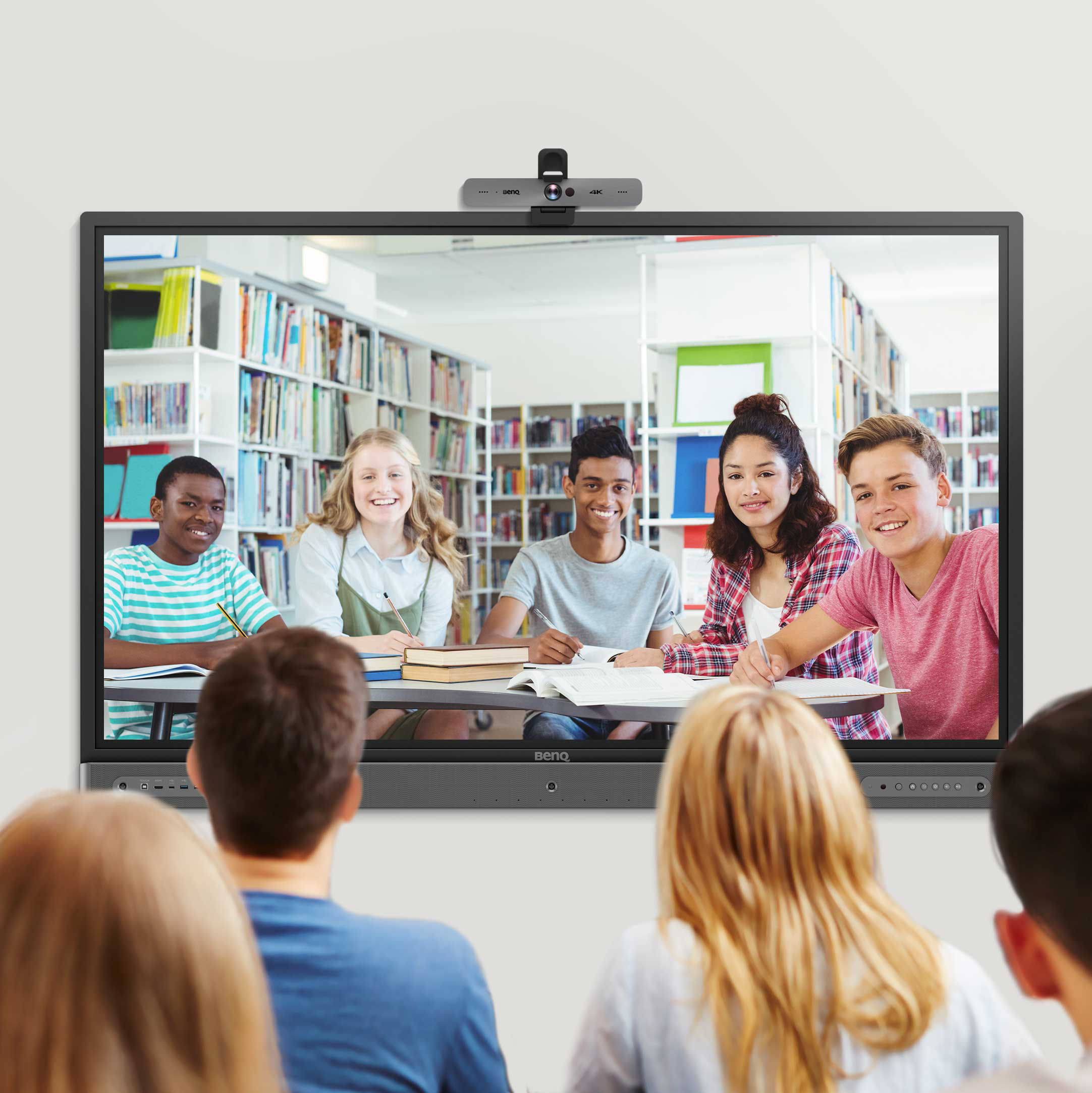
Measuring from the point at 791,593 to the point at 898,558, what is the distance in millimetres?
237

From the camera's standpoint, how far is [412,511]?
2.36m

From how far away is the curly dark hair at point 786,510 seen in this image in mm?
2307

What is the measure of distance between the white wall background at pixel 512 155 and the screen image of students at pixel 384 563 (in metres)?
0.38

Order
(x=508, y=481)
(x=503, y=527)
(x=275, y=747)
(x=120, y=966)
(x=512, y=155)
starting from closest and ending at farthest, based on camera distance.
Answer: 1. (x=120, y=966)
2. (x=275, y=747)
3. (x=508, y=481)
4. (x=503, y=527)
5. (x=512, y=155)

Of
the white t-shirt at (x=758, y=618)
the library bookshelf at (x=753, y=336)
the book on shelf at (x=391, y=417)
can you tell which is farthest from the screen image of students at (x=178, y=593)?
the white t-shirt at (x=758, y=618)

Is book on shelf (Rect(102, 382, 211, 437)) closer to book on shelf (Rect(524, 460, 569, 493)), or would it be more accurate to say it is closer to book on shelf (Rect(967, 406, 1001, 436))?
book on shelf (Rect(524, 460, 569, 493))

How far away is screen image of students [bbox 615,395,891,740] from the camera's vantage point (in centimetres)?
231

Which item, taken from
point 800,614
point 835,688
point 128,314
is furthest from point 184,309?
point 835,688

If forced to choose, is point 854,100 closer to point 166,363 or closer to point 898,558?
point 898,558

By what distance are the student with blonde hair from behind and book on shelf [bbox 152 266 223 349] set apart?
64.5 inches
